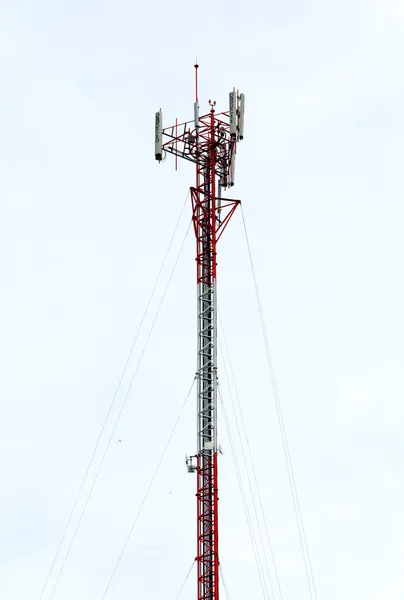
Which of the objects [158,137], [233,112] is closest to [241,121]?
[233,112]

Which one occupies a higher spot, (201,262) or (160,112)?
(160,112)

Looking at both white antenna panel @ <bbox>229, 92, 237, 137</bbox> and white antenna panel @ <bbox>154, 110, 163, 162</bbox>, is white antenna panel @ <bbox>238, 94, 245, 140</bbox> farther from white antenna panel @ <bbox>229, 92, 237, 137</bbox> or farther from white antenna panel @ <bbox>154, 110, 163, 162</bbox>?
white antenna panel @ <bbox>154, 110, 163, 162</bbox>

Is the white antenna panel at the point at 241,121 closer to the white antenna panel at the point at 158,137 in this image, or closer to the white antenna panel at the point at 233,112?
the white antenna panel at the point at 233,112

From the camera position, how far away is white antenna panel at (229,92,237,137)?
103 meters

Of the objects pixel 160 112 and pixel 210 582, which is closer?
pixel 210 582

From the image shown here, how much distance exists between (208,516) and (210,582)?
144 inches

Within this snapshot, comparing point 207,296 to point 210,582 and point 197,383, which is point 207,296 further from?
point 210,582

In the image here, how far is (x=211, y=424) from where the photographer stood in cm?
9962

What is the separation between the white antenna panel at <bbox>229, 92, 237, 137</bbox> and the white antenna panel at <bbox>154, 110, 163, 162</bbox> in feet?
14.0

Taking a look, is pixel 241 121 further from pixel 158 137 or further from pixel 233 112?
pixel 158 137

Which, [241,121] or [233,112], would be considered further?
[241,121]

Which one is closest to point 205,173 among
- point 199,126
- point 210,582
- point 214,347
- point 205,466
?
point 199,126

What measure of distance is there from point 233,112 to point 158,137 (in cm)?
472

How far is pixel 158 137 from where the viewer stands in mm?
104000
